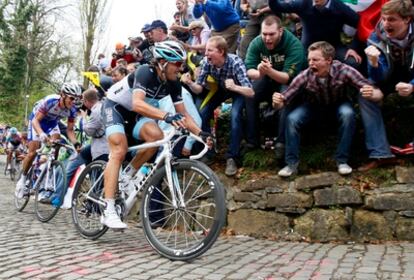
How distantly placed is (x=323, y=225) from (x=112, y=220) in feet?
8.08

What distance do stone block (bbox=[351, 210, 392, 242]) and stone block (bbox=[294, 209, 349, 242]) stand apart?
0.11m

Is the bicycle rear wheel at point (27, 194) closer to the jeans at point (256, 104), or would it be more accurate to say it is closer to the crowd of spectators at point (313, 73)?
the crowd of spectators at point (313, 73)

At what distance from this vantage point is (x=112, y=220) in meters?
5.50

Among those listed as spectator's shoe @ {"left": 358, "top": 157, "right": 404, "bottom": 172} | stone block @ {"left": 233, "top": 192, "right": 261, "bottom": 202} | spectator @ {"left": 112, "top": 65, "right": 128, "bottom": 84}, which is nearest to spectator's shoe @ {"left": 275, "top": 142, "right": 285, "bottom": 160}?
stone block @ {"left": 233, "top": 192, "right": 261, "bottom": 202}

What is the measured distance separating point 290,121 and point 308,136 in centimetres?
75

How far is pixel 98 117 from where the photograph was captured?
775 centimetres

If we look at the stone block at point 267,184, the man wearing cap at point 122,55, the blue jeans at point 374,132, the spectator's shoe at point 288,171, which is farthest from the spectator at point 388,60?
the man wearing cap at point 122,55

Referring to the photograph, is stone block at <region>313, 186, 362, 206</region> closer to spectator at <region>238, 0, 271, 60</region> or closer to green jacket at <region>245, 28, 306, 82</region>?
green jacket at <region>245, 28, 306, 82</region>

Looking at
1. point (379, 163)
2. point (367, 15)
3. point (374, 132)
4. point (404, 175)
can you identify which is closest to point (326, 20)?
point (367, 15)

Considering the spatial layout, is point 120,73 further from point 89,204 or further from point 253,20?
point 89,204

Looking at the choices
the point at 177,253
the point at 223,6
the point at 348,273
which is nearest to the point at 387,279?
the point at 348,273

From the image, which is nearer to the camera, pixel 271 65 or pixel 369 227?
pixel 369 227

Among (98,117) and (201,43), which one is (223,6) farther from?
(98,117)

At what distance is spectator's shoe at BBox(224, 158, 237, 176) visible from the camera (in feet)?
22.8
